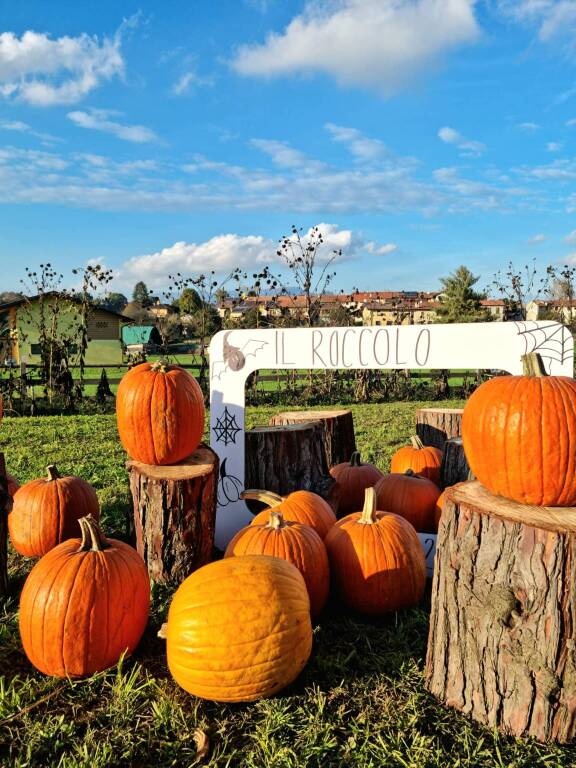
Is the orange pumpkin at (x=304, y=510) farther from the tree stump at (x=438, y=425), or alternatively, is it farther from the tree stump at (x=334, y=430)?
the tree stump at (x=438, y=425)

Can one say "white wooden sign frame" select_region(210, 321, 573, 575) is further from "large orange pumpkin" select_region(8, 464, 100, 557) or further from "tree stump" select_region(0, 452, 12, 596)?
"tree stump" select_region(0, 452, 12, 596)

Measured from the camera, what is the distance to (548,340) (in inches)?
141

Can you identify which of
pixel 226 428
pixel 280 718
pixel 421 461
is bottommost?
pixel 280 718

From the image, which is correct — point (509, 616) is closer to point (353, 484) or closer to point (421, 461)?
point (353, 484)

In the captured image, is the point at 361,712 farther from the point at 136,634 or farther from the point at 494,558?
the point at 136,634

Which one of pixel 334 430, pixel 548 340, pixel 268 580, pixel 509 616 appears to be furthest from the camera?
pixel 334 430

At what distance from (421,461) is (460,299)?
29691 millimetres

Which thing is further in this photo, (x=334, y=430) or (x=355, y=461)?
(x=334, y=430)

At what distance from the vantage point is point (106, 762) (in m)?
1.98

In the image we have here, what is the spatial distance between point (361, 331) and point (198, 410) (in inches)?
50.7

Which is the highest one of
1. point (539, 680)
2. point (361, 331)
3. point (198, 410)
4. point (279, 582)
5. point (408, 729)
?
point (361, 331)

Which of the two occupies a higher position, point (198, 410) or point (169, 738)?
point (198, 410)

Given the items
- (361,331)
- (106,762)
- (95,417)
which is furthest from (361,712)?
(95,417)

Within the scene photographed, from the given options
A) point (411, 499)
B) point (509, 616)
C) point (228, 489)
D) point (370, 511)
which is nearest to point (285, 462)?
point (228, 489)
